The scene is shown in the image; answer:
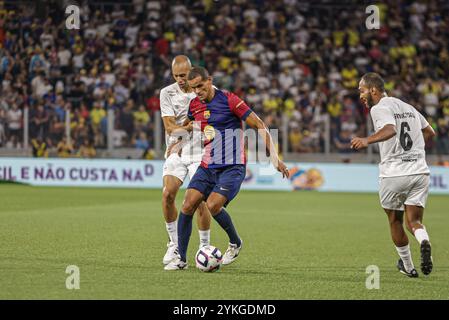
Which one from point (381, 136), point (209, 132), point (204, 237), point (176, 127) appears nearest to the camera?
point (381, 136)

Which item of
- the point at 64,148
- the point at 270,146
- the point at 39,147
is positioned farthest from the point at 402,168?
the point at 39,147

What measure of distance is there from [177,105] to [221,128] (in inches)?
45.6

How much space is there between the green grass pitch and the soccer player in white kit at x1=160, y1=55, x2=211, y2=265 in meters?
0.50

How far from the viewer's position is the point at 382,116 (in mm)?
9133

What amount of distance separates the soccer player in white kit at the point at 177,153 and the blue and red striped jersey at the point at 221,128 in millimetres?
528

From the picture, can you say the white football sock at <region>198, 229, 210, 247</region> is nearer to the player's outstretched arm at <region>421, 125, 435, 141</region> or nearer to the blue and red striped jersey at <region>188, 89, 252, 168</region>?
the blue and red striped jersey at <region>188, 89, 252, 168</region>

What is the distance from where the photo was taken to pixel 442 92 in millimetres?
27859

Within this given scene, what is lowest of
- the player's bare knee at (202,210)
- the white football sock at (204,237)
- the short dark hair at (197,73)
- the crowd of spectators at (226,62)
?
the white football sock at (204,237)

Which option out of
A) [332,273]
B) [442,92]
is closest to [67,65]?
[442,92]

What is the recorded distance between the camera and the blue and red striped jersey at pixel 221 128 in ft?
32.2

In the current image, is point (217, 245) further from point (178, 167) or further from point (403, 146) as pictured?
point (403, 146)

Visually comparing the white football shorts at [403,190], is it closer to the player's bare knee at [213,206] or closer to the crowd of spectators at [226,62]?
the player's bare knee at [213,206]

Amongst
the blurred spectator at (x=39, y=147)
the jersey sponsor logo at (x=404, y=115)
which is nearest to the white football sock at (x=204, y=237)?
the jersey sponsor logo at (x=404, y=115)

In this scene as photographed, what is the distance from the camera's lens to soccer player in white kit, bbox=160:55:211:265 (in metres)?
10.3
